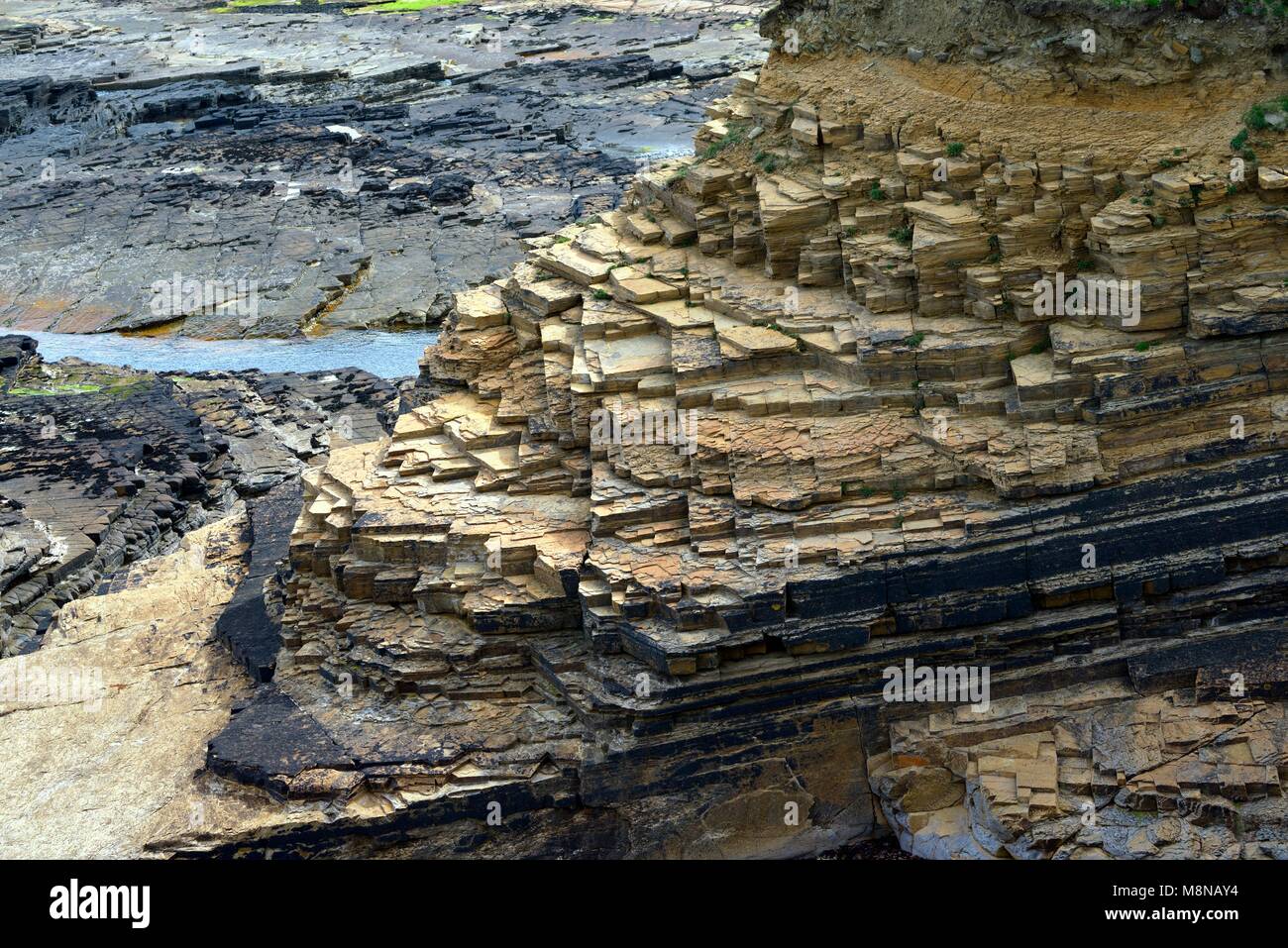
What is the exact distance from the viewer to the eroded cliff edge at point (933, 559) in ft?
59.0

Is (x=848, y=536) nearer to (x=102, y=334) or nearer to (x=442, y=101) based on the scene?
(x=102, y=334)

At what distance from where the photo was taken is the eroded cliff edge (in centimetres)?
1798

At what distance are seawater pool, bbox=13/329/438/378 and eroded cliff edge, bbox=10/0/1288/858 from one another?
2298cm

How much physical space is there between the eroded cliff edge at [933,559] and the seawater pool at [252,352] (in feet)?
75.4

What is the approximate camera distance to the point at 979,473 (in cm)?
1841

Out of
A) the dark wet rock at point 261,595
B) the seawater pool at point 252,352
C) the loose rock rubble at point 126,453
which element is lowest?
the seawater pool at point 252,352

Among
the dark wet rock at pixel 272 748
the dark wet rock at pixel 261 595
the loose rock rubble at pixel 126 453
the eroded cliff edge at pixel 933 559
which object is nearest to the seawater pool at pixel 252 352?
the loose rock rubble at pixel 126 453

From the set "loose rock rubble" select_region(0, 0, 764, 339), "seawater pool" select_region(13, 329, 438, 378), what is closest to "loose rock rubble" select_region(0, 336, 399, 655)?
"seawater pool" select_region(13, 329, 438, 378)

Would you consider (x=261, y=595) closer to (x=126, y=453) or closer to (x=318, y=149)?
(x=126, y=453)

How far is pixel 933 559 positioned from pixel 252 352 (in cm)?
3010

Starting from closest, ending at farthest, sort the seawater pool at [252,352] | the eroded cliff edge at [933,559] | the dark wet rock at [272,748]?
the eroded cliff edge at [933,559], the dark wet rock at [272,748], the seawater pool at [252,352]

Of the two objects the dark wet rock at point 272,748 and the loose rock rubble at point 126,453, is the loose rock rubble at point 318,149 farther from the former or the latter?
the dark wet rock at point 272,748

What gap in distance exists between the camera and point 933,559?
59.1 ft

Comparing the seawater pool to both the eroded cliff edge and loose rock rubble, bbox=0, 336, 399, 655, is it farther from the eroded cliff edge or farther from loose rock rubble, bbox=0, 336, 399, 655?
the eroded cliff edge
